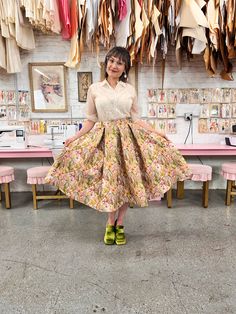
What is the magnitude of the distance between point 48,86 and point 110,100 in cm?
181

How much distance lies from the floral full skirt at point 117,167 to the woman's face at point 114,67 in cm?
38

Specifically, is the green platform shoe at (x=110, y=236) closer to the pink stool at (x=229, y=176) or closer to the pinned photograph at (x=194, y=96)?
the pink stool at (x=229, y=176)

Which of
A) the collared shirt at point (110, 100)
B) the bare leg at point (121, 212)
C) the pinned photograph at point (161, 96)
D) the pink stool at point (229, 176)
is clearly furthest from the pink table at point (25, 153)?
the pink stool at point (229, 176)

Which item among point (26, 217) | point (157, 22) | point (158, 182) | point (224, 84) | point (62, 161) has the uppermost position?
point (157, 22)

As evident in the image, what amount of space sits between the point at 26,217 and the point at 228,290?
7.27 feet

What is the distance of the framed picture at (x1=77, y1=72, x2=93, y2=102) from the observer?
152 inches

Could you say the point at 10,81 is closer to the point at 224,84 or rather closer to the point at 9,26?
the point at 9,26

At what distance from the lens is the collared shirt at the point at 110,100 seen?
240cm

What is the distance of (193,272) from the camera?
7.02ft

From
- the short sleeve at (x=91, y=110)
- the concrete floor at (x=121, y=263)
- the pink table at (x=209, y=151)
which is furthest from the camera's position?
the pink table at (x=209, y=151)

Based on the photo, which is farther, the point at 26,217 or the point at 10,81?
the point at 10,81

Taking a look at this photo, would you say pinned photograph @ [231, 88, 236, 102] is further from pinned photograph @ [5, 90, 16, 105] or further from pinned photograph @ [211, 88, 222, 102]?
pinned photograph @ [5, 90, 16, 105]

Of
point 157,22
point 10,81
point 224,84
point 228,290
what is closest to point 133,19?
point 157,22

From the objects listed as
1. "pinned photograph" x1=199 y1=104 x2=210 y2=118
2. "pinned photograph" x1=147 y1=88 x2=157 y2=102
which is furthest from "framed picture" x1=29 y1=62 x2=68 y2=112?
"pinned photograph" x1=199 y1=104 x2=210 y2=118
